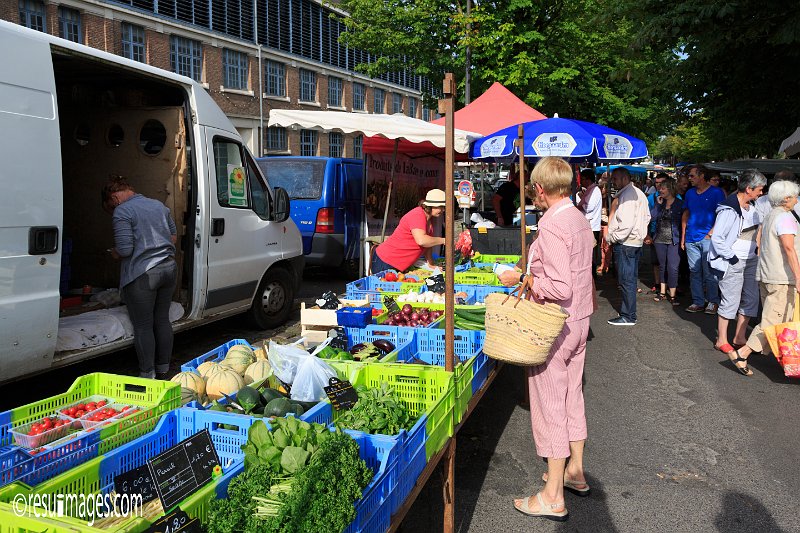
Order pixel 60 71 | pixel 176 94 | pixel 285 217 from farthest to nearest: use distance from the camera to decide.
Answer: pixel 285 217, pixel 176 94, pixel 60 71

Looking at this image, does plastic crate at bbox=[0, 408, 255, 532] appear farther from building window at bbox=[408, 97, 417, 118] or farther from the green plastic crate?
building window at bbox=[408, 97, 417, 118]

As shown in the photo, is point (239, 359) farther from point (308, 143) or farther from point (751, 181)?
point (308, 143)

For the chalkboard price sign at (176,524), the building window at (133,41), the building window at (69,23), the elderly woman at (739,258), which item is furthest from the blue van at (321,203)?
the building window at (133,41)

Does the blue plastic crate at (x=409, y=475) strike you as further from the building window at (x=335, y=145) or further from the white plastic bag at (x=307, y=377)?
the building window at (x=335, y=145)

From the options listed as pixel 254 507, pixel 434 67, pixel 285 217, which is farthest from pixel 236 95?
pixel 254 507

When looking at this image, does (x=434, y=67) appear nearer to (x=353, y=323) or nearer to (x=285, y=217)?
(x=285, y=217)

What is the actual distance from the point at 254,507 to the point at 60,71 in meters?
5.72

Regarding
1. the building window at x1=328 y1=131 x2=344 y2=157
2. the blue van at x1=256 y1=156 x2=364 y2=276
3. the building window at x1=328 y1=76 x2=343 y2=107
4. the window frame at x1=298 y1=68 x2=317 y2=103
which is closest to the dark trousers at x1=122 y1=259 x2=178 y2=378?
the blue van at x1=256 y1=156 x2=364 y2=276

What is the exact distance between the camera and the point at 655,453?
480cm

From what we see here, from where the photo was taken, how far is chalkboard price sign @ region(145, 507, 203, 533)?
1.99 metres

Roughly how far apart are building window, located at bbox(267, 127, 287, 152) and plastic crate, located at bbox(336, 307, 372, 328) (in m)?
28.3

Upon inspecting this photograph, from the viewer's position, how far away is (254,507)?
89.4 inches

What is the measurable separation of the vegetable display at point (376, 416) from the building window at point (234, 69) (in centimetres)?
2872

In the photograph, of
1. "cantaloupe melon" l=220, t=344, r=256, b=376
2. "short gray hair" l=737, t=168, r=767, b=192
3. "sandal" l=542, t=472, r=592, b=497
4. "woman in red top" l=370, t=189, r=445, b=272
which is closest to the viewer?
"sandal" l=542, t=472, r=592, b=497
